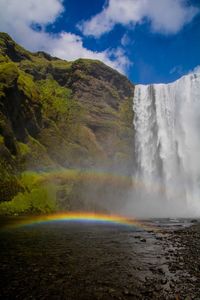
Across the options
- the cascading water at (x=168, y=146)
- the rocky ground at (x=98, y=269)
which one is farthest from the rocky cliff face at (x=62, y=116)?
the rocky ground at (x=98, y=269)

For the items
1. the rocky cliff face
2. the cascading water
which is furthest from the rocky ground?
the cascading water

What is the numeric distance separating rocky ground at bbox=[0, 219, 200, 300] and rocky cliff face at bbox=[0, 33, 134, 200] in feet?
109

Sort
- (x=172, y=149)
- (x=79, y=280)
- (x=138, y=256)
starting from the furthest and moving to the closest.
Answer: (x=172, y=149), (x=138, y=256), (x=79, y=280)

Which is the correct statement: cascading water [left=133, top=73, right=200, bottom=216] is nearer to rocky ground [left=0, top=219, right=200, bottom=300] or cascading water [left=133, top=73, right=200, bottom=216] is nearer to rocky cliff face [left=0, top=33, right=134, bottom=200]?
rocky cliff face [left=0, top=33, right=134, bottom=200]

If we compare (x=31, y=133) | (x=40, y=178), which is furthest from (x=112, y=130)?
(x=40, y=178)

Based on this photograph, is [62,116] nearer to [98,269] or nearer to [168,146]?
[168,146]

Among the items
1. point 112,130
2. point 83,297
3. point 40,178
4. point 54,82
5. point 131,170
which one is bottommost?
point 83,297

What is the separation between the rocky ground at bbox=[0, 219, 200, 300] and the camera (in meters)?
11.4

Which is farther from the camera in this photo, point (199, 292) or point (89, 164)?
point (89, 164)

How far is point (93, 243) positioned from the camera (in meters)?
23.2

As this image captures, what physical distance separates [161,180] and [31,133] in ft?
124

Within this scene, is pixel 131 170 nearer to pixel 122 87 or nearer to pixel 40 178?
pixel 40 178

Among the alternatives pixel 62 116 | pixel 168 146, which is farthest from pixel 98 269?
pixel 62 116

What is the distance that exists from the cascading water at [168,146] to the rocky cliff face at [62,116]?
739 centimetres
